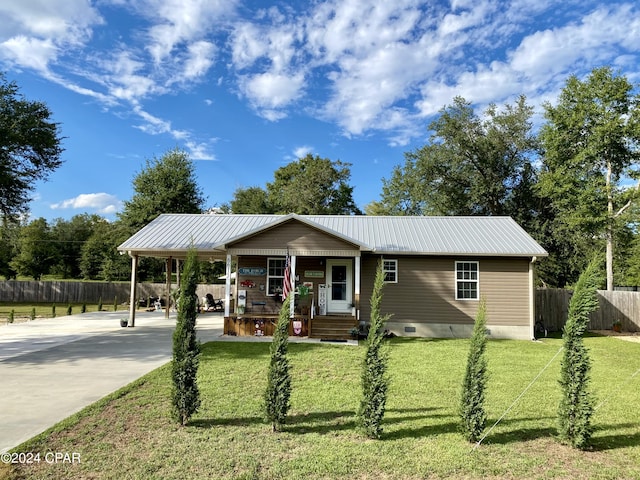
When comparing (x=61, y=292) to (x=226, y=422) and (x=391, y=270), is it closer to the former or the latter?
(x=391, y=270)

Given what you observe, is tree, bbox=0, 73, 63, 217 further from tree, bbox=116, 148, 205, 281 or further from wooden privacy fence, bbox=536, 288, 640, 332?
wooden privacy fence, bbox=536, 288, 640, 332

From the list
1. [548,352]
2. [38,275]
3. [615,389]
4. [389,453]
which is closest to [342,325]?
[548,352]

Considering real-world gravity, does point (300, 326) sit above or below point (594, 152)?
below

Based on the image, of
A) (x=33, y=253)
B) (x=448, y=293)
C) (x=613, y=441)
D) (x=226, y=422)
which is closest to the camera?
(x=613, y=441)

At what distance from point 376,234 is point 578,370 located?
1121cm

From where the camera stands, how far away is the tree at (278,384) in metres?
4.97

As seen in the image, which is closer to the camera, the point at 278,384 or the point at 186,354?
the point at 278,384

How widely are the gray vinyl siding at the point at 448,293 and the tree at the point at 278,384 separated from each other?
29.9 ft

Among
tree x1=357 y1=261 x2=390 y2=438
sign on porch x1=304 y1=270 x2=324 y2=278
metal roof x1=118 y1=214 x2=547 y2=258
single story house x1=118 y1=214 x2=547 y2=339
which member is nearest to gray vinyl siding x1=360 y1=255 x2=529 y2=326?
single story house x1=118 y1=214 x2=547 y2=339

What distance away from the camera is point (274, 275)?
576 inches

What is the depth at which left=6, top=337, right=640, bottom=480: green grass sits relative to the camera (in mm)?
4020

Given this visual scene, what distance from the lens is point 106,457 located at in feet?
13.8

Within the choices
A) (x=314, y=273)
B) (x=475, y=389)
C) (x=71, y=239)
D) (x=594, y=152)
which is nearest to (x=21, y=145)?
(x=314, y=273)

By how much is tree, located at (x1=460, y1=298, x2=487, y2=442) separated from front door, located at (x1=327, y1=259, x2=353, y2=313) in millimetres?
9609
